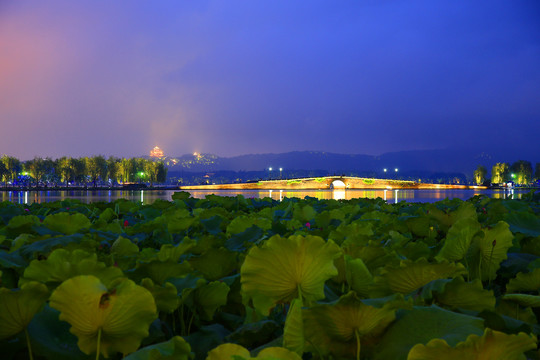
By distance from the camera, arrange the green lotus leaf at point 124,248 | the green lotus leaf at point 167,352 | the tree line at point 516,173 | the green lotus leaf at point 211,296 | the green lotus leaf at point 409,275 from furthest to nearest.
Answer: the tree line at point 516,173
the green lotus leaf at point 124,248
the green lotus leaf at point 211,296
the green lotus leaf at point 409,275
the green lotus leaf at point 167,352

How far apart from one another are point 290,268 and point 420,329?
0.23m

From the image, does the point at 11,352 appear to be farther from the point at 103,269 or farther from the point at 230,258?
the point at 230,258

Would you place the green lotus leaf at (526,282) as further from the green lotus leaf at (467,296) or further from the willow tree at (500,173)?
the willow tree at (500,173)

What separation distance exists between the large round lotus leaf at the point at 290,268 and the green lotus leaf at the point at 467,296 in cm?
25

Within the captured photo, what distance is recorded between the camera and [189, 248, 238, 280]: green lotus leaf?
114 cm

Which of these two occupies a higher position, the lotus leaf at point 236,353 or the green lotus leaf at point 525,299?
the lotus leaf at point 236,353

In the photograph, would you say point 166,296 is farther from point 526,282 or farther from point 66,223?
point 66,223

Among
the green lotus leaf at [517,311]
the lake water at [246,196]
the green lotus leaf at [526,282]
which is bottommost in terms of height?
the lake water at [246,196]

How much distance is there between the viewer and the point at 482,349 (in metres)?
0.49

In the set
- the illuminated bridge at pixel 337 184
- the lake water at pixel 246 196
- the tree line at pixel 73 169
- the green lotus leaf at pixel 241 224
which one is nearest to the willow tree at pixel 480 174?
the illuminated bridge at pixel 337 184

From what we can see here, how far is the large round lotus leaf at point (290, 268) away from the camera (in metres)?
0.69

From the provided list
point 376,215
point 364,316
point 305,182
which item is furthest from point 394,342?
point 305,182

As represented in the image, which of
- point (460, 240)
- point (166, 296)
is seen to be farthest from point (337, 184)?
point (166, 296)

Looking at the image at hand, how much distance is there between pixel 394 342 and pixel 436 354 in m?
0.18
